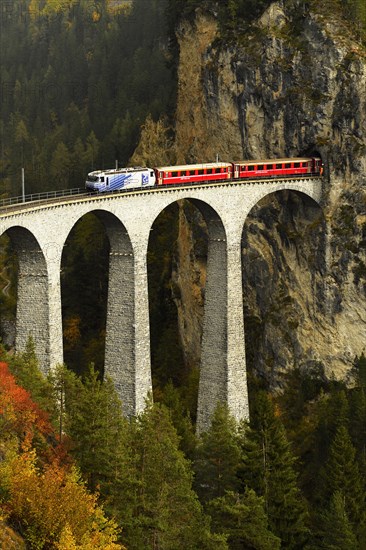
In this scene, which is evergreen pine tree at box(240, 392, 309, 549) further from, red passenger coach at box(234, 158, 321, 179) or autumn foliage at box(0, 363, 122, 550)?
red passenger coach at box(234, 158, 321, 179)

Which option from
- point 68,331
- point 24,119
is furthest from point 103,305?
point 24,119

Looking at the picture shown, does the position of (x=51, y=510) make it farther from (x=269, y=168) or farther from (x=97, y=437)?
(x=269, y=168)

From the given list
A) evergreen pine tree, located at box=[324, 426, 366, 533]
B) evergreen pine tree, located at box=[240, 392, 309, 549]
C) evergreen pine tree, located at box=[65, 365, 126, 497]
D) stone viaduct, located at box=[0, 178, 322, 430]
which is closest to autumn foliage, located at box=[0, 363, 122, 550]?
evergreen pine tree, located at box=[65, 365, 126, 497]

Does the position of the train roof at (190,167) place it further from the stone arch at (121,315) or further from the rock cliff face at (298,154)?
the rock cliff face at (298,154)

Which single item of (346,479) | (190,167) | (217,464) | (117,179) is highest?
(190,167)

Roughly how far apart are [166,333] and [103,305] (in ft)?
36.5

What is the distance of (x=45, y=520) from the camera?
1283 inches

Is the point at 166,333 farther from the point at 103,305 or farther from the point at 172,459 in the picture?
the point at 172,459

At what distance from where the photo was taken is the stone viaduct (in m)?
51.7

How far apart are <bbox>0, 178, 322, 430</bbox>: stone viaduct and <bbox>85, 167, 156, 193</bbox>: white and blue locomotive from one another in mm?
1305

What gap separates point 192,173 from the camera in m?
61.2

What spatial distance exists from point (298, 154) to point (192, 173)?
11.3 metres

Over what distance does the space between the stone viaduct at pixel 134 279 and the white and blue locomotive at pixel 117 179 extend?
51.4 inches

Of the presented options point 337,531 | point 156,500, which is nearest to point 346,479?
point 337,531
